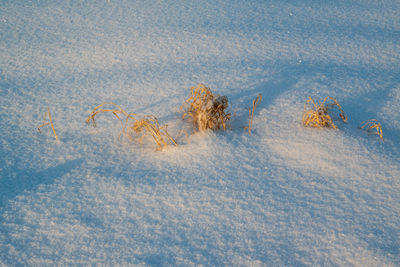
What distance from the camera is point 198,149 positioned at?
1369 mm

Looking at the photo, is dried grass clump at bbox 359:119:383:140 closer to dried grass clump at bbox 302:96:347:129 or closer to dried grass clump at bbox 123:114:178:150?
dried grass clump at bbox 302:96:347:129

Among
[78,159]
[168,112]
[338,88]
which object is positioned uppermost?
[338,88]

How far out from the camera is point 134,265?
961 millimetres

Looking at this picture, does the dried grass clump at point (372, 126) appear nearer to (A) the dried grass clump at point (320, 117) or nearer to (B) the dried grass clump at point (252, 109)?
(A) the dried grass clump at point (320, 117)

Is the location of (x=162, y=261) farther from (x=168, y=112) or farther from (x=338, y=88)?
(x=338, y=88)

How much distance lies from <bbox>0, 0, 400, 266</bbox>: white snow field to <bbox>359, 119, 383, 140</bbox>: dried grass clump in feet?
0.11

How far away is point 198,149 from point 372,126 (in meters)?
0.77

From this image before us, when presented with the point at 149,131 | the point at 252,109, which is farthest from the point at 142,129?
the point at 252,109

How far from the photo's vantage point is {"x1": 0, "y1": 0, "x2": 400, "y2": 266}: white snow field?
1025mm

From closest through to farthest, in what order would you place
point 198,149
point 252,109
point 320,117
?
point 198,149 < point 320,117 < point 252,109

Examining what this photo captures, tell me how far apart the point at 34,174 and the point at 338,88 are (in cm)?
150

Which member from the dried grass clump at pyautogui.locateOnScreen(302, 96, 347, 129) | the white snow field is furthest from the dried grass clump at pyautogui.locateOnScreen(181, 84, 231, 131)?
the dried grass clump at pyautogui.locateOnScreen(302, 96, 347, 129)

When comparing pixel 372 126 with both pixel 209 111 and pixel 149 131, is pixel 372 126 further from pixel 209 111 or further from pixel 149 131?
pixel 149 131

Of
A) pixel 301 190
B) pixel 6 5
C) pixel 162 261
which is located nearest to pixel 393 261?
pixel 301 190
